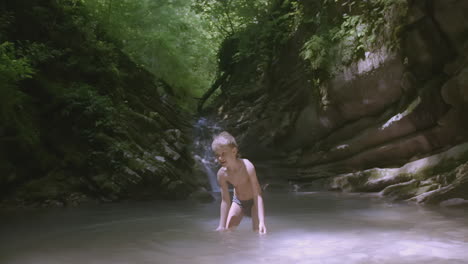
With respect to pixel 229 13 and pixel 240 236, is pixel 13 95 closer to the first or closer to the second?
pixel 240 236

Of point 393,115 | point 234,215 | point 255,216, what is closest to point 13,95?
point 234,215

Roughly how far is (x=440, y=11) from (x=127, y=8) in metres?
12.5

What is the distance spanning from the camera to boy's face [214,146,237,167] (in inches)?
203

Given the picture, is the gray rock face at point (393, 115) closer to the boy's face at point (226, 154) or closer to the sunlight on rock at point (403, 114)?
the sunlight on rock at point (403, 114)

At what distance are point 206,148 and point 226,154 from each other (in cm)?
1126

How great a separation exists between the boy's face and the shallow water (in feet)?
3.25

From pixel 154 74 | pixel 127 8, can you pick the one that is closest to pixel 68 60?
pixel 127 8

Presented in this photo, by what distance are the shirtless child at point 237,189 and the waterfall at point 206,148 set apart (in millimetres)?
8108

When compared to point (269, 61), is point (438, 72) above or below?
below

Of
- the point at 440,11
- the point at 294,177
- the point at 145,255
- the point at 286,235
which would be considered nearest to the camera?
the point at 145,255

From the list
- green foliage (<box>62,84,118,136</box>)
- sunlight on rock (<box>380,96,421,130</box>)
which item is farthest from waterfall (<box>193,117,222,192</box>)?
sunlight on rock (<box>380,96,421,130</box>)

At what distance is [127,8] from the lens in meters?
17.1

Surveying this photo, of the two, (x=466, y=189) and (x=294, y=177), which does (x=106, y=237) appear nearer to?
(x=466, y=189)

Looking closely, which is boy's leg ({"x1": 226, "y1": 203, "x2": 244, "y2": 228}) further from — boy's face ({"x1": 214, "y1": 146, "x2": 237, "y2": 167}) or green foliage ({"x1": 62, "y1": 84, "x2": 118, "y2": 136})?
green foliage ({"x1": 62, "y1": 84, "x2": 118, "y2": 136})
